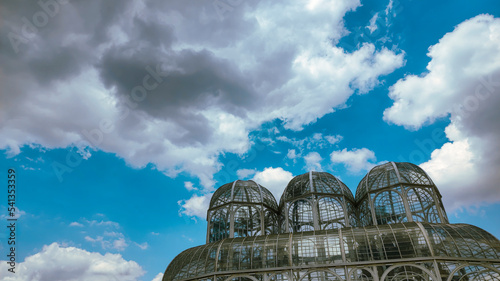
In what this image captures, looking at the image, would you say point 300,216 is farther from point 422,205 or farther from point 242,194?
point 422,205

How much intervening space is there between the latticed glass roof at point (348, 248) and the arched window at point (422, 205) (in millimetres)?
10791

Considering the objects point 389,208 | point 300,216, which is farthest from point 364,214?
point 300,216

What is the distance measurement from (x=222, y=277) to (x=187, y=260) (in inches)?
215

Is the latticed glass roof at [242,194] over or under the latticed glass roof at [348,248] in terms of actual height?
over

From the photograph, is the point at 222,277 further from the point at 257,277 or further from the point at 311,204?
the point at 311,204

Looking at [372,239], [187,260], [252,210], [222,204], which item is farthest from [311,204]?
[187,260]

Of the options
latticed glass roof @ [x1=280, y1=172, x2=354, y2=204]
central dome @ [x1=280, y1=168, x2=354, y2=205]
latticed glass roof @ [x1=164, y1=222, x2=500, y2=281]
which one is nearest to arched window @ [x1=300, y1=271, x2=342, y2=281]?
latticed glass roof @ [x1=164, y1=222, x2=500, y2=281]

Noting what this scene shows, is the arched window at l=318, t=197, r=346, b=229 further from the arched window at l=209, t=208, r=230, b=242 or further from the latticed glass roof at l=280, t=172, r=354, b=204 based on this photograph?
the arched window at l=209, t=208, r=230, b=242

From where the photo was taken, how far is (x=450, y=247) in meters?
30.2

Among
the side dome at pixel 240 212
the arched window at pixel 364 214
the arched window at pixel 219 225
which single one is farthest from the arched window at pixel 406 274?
the arched window at pixel 219 225

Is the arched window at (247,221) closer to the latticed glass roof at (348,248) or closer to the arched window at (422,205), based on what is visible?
the latticed glass roof at (348,248)

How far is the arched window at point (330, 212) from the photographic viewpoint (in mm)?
48594

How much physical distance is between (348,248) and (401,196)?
1674 centimetres

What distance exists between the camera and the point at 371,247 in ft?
103
